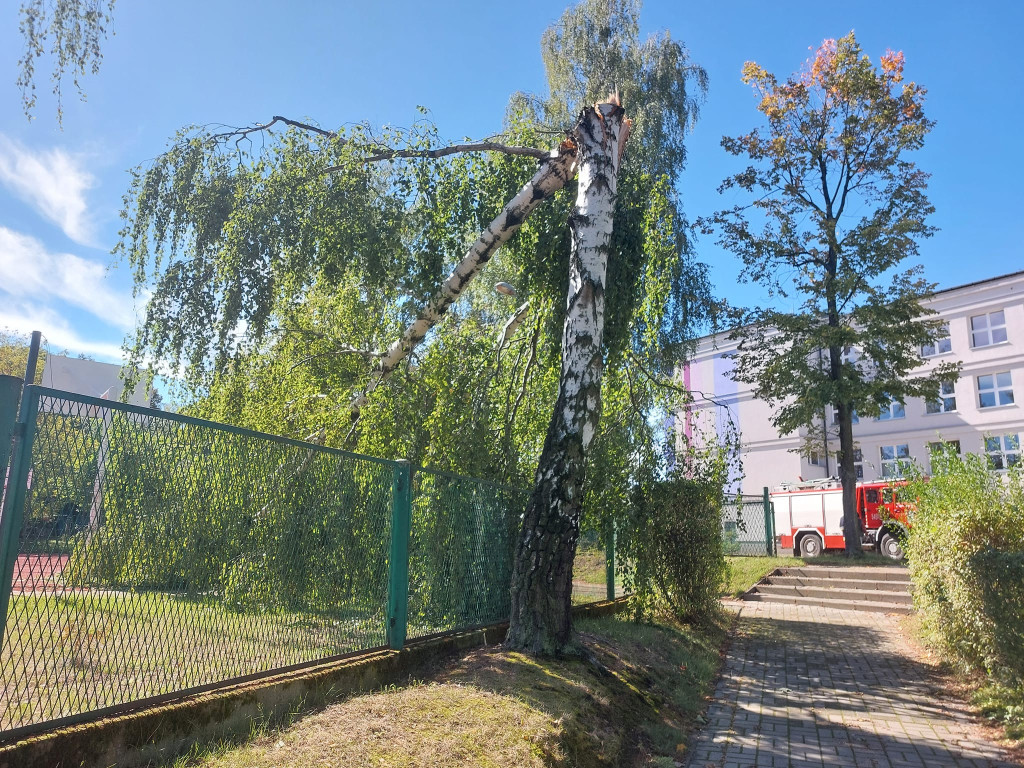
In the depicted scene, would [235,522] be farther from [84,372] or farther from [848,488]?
[84,372]

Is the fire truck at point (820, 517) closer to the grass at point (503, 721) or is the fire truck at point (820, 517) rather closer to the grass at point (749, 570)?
the grass at point (749, 570)

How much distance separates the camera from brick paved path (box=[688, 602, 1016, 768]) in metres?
5.06

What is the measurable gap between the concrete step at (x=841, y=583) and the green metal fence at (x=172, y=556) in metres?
12.2

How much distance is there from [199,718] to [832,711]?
5.37 m

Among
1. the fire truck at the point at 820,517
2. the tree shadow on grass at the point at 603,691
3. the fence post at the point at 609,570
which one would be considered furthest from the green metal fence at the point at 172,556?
Result: the fire truck at the point at 820,517

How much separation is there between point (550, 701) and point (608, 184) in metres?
4.73

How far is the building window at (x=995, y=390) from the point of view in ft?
99.6

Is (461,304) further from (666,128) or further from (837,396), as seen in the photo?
(837,396)

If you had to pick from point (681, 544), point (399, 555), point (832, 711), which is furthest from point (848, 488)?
point (399, 555)

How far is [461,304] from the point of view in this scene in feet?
72.0

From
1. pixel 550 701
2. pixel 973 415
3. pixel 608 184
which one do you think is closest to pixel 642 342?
pixel 608 184

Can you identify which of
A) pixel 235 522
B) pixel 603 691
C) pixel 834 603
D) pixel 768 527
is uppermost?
pixel 768 527

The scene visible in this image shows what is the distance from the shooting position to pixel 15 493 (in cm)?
283

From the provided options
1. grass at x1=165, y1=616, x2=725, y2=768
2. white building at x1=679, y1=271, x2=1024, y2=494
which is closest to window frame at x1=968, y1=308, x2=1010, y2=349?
white building at x1=679, y1=271, x2=1024, y2=494
